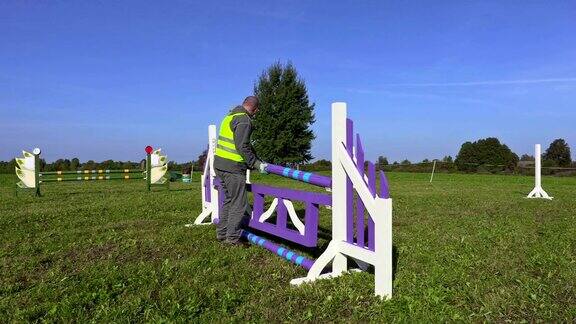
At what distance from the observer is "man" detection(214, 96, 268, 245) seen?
5.48 metres

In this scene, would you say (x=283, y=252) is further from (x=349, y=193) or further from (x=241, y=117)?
(x=241, y=117)

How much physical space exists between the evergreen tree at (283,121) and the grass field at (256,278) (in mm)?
28348

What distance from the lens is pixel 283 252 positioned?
15.9ft

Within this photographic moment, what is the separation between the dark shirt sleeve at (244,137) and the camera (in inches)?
214

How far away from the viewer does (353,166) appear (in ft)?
13.2

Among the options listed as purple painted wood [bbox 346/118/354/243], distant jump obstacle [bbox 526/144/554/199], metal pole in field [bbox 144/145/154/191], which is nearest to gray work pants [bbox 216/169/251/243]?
purple painted wood [bbox 346/118/354/243]

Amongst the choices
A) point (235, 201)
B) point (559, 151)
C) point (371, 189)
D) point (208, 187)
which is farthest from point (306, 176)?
point (559, 151)

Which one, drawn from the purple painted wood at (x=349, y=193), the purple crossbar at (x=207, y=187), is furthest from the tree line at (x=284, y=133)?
the purple painted wood at (x=349, y=193)

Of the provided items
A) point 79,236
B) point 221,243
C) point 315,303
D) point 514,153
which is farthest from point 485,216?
point 514,153

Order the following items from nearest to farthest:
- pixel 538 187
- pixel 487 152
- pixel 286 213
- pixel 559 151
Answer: pixel 286 213 < pixel 538 187 < pixel 559 151 < pixel 487 152

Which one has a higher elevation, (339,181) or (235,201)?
(339,181)

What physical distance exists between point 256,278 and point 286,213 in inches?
38.4

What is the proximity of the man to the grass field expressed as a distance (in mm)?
414

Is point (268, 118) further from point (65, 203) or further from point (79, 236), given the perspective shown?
point (79, 236)
